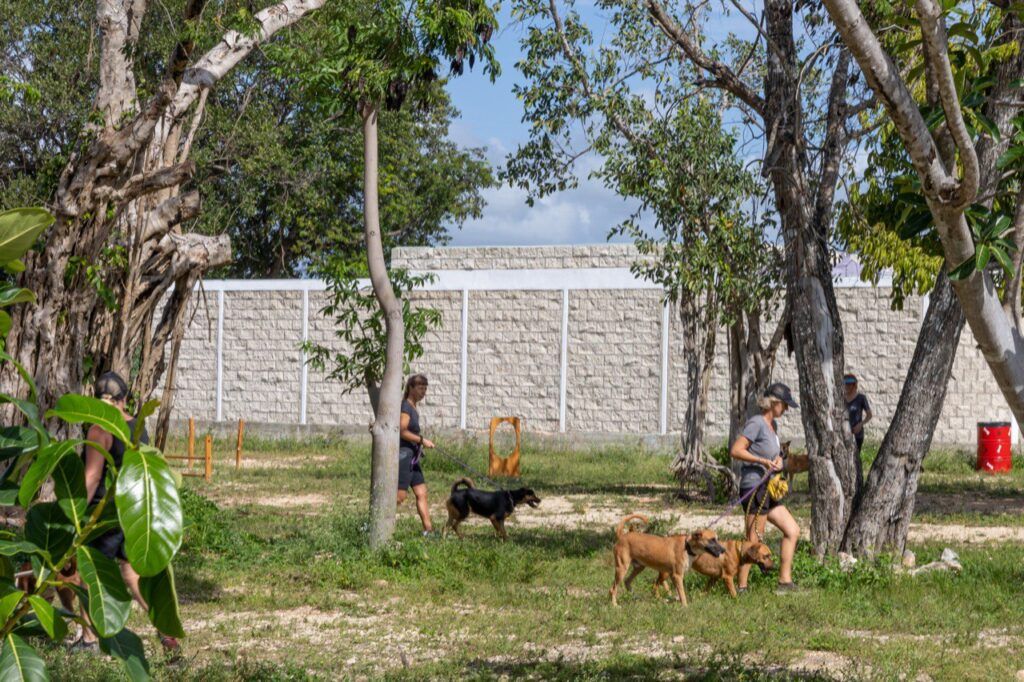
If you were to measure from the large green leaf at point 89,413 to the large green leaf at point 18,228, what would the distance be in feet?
1.30

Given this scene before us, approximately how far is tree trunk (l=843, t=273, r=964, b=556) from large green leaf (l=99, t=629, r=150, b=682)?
326 inches

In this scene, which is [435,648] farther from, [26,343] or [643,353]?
[643,353]

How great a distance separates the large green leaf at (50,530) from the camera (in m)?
2.66

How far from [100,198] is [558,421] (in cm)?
1396

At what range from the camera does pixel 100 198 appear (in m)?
9.15

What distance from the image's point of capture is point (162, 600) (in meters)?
2.47

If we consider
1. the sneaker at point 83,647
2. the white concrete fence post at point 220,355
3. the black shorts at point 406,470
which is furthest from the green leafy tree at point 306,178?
the sneaker at point 83,647

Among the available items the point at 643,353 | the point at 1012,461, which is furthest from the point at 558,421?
the point at 1012,461

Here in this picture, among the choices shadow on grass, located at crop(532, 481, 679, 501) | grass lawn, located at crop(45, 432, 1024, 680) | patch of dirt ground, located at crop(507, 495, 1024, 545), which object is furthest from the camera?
shadow on grass, located at crop(532, 481, 679, 501)

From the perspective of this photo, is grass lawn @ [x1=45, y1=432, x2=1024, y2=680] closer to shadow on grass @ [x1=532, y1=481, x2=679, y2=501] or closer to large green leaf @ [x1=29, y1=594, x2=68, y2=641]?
shadow on grass @ [x1=532, y1=481, x2=679, y2=501]

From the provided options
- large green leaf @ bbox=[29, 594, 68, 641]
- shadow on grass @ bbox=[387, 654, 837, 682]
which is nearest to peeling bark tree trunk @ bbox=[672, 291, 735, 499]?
shadow on grass @ bbox=[387, 654, 837, 682]

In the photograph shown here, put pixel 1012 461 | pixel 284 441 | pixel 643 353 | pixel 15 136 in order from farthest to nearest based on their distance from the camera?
pixel 15 136 → pixel 284 441 → pixel 643 353 → pixel 1012 461

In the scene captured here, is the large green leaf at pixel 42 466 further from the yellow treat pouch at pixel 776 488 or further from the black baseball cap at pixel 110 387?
the yellow treat pouch at pixel 776 488

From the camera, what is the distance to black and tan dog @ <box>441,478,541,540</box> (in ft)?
39.3
